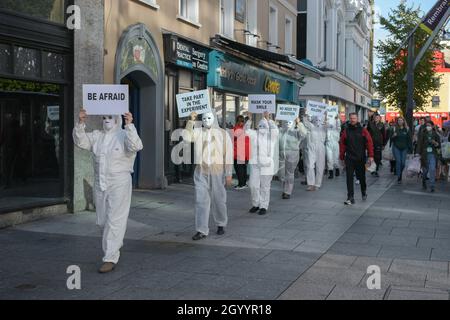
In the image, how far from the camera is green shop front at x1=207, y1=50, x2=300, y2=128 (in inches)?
718

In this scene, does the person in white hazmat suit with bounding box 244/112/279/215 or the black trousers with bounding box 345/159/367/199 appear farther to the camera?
the black trousers with bounding box 345/159/367/199

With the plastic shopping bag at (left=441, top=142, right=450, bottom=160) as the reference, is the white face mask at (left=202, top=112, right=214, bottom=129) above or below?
above

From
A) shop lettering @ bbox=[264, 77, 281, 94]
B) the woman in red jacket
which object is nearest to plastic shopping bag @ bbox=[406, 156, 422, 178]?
the woman in red jacket

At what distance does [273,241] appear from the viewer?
8.82m

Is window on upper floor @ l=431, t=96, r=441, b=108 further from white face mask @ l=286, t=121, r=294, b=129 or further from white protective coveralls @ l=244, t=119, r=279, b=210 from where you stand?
white protective coveralls @ l=244, t=119, r=279, b=210

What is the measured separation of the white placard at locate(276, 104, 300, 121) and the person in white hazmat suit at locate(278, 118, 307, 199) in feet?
0.39

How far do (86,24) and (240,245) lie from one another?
5.18m

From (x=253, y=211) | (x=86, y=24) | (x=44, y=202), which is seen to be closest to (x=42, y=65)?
(x=86, y=24)

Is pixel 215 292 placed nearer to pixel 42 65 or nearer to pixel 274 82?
Result: pixel 42 65

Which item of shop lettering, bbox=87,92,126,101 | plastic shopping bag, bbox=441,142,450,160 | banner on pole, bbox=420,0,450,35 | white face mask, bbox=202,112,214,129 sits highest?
banner on pole, bbox=420,0,450,35

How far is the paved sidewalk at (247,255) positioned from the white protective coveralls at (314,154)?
11.2ft

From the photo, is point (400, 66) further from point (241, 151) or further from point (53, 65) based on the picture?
point (53, 65)

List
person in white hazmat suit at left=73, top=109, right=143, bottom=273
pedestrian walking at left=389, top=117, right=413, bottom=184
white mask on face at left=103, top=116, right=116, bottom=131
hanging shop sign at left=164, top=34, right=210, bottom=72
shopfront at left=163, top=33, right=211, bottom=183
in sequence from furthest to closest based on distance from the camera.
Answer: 1. pedestrian walking at left=389, top=117, right=413, bottom=184
2. shopfront at left=163, top=33, right=211, bottom=183
3. hanging shop sign at left=164, top=34, right=210, bottom=72
4. white mask on face at left=103, top=116, right=116, bottom=131
5. person in white hazmat suit at left=73, top=109, right=143, bottom=273

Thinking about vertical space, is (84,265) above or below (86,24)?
below
